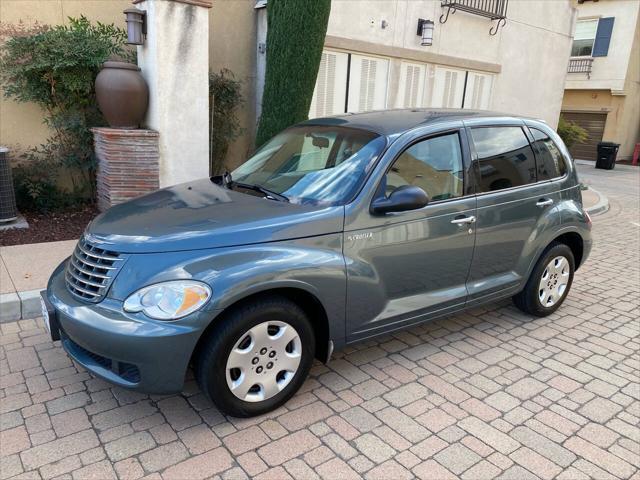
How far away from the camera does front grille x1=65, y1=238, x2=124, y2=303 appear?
2.80 meters

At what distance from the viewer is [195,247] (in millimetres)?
2793

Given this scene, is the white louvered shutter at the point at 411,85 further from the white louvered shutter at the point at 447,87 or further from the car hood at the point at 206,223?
the car hood at the point at 206,223

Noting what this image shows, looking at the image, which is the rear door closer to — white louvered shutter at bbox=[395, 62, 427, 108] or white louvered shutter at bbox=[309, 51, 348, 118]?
white louvered shutter at bbox=[309, 51, 348, 118]

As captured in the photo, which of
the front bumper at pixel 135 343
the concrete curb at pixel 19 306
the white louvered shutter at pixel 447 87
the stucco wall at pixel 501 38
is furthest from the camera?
the white louvered shutter at pixel 447 87

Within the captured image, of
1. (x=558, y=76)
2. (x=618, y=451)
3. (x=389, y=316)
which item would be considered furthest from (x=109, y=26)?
(x=558, y=76)

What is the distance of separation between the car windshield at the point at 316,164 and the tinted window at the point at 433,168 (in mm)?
204

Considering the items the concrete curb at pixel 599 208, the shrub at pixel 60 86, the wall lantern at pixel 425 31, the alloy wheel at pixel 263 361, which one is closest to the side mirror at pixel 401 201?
the alloy wheel at pixel 263 361

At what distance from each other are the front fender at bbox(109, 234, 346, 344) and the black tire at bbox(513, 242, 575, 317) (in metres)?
2.19

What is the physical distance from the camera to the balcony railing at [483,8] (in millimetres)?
10352

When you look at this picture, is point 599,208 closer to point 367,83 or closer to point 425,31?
point 425,31

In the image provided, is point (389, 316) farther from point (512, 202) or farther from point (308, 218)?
point (512, 202)

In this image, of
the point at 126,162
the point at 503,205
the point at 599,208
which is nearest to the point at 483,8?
the point at 599,208

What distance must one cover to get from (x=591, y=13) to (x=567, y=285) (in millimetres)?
21321

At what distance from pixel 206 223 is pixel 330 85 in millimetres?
6582
